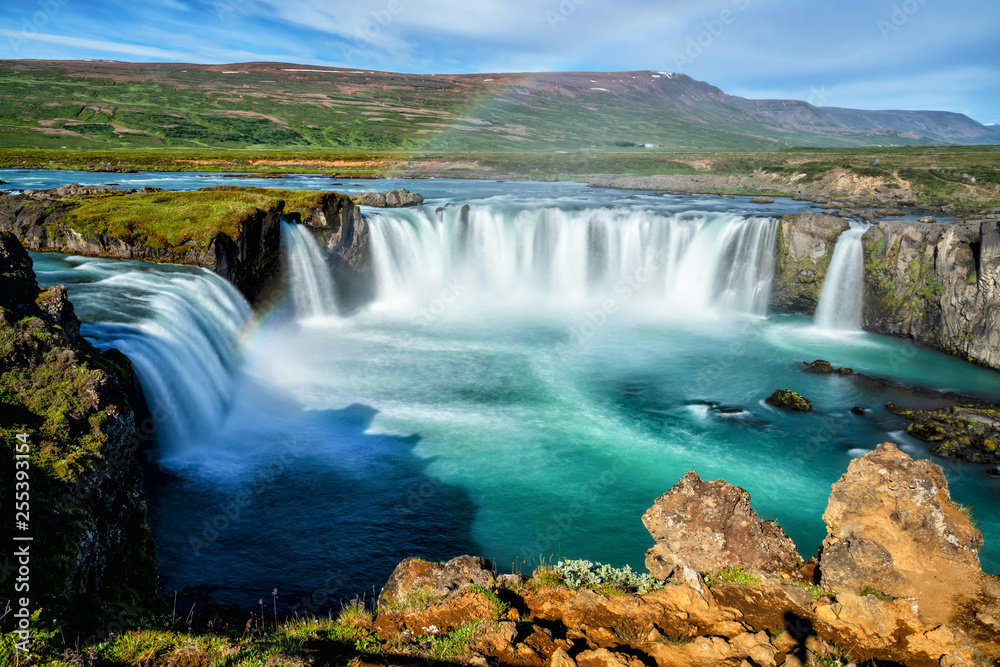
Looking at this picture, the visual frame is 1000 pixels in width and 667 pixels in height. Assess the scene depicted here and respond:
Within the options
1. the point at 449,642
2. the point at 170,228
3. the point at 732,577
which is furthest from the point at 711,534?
the point at 170,228

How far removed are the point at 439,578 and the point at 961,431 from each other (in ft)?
61.9

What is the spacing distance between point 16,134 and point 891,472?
15273 cm

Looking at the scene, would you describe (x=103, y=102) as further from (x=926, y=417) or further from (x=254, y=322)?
(x=926, y=417)

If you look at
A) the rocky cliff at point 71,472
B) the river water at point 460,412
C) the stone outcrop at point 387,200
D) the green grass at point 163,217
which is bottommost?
the river water at point 460,412

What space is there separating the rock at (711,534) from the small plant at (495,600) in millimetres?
3160

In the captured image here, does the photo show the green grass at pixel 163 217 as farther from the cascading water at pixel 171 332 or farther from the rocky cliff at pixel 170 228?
the cascading water at pixel 171 332

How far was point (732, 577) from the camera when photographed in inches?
345

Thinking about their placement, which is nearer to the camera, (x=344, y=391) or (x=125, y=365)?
(x=125, y=365)

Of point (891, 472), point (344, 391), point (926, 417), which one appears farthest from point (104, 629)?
point (926, 417)

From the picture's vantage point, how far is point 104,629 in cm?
635

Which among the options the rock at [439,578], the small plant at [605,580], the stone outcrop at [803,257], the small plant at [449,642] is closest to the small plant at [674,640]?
the small plant at [605,580]

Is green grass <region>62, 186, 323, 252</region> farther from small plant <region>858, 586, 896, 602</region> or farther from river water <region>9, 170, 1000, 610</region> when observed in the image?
small plant <region>858, 586, 896, 602</region>

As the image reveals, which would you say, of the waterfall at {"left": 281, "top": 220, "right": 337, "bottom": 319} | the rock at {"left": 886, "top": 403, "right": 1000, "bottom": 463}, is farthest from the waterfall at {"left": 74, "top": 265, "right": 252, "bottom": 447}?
the rock at {"left": 886, "top": 403, "right": 1000, "bottom": 463}

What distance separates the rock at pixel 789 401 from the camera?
20688 mm
